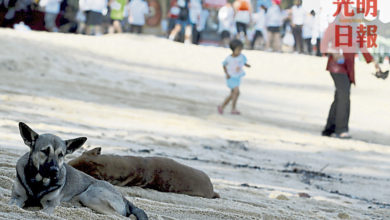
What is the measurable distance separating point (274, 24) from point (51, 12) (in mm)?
6032

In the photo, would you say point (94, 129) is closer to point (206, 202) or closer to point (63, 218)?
point (206, 202)

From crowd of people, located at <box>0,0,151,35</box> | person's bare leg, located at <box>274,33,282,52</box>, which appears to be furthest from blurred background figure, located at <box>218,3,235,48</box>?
crowd of people, located at <box>0,0,151,35</box>

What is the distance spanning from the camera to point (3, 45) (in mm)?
16672

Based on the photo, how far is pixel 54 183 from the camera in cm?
457

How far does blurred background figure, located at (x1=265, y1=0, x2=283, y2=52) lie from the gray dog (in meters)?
19.6

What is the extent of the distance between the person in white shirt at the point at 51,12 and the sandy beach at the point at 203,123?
7.67 feet

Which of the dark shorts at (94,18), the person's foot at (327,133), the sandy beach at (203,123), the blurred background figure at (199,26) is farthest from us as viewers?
the blurred background figure at (199,26)

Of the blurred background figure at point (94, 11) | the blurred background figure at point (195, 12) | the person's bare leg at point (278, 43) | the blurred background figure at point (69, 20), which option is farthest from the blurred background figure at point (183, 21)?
the blurred background figure at point (69, 20)

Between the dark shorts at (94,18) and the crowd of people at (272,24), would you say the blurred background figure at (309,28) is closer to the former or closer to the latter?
the crowd of people at (272,24)

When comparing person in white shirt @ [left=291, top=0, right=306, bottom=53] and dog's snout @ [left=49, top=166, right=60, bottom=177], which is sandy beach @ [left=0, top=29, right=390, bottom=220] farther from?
person in white shirt @ [left=291, top=0, right=306, bottom=53]

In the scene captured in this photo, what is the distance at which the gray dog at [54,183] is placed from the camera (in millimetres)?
4461

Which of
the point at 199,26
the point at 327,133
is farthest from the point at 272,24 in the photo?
the point at 327,133

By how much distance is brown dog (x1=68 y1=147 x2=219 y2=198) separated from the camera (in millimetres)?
5922

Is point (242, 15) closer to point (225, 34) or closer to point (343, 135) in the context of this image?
point (225, 34)
